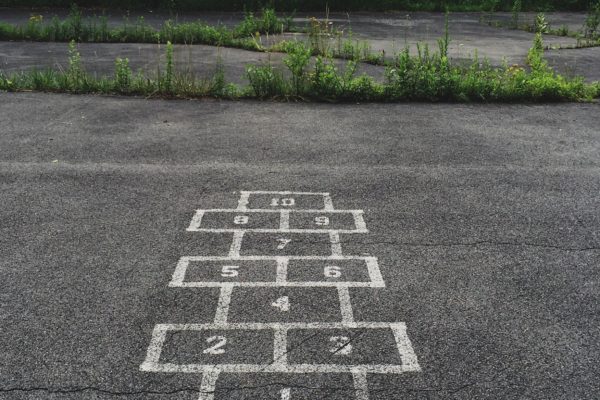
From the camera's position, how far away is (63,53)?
13555mm

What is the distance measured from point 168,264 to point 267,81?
19.2 ft

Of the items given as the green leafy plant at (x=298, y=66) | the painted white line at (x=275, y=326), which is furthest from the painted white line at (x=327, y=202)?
the green leafy plant at (x=298, y=66)

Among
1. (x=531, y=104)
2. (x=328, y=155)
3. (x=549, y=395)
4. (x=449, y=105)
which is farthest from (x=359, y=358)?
(x=531, y=104)

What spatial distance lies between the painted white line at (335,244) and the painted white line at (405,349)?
3.61 ft

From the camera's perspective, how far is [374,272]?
15.9 feet

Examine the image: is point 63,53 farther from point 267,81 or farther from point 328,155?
point 328,155

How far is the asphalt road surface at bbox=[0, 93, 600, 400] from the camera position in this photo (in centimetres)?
370

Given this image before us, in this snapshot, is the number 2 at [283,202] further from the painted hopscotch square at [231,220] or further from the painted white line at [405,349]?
the painted white line at [405,349]

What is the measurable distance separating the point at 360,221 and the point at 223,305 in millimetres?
1847

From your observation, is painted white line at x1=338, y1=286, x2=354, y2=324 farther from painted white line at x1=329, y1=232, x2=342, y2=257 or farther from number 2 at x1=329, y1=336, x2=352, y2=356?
painted white line at x1=329, y1=232, x2=342, y2=257

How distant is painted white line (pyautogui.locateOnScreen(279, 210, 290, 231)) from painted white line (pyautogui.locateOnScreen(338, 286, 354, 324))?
3.68 ft

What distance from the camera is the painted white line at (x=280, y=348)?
3.77 metres

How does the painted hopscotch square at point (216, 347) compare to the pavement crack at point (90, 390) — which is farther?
the painted hopscotch square at point (216, 347)

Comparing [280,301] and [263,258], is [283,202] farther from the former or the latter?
[280,301]
